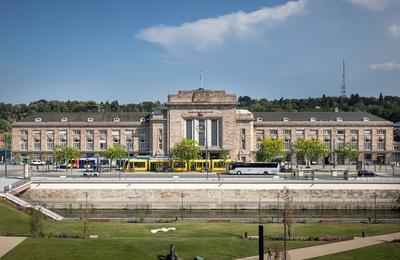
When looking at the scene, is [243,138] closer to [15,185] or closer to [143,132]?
[143,132]

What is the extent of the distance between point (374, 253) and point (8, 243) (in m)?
25.2

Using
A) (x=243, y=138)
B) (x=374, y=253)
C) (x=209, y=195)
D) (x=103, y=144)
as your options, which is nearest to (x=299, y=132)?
(x=243, y=138)

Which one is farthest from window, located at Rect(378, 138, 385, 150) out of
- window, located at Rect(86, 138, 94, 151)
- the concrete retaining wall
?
window, located at Rect(86, 138, 94, 151)

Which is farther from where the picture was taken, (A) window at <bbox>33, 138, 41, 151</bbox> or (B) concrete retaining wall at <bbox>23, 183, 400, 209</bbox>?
(A) window at <bbox>33, 138, 41, 151</bbox>

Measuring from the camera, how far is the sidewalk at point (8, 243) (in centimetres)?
3366

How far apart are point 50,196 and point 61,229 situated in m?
22.0

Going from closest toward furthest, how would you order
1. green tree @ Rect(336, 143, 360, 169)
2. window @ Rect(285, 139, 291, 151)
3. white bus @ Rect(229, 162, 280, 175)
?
white bus @ Rect(229, 162, 280, 175), green tree @ Rect(336, 143, 360, 169), window @ Rect(285, 139, 291, 151)

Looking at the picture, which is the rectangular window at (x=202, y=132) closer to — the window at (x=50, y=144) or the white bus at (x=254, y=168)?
the white bus at (x=254, y=168)

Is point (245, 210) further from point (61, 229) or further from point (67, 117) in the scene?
point (67, 117)

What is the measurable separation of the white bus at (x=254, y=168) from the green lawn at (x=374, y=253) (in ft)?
147

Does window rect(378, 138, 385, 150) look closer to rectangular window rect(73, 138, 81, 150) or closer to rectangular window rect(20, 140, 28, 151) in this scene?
rectangular window rect(73, 138, 81, 150)

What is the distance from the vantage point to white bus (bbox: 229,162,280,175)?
3196 inches

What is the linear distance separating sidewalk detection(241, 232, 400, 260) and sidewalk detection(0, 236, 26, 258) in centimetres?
1583

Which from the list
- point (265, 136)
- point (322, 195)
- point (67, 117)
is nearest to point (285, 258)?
point (322, 195)
